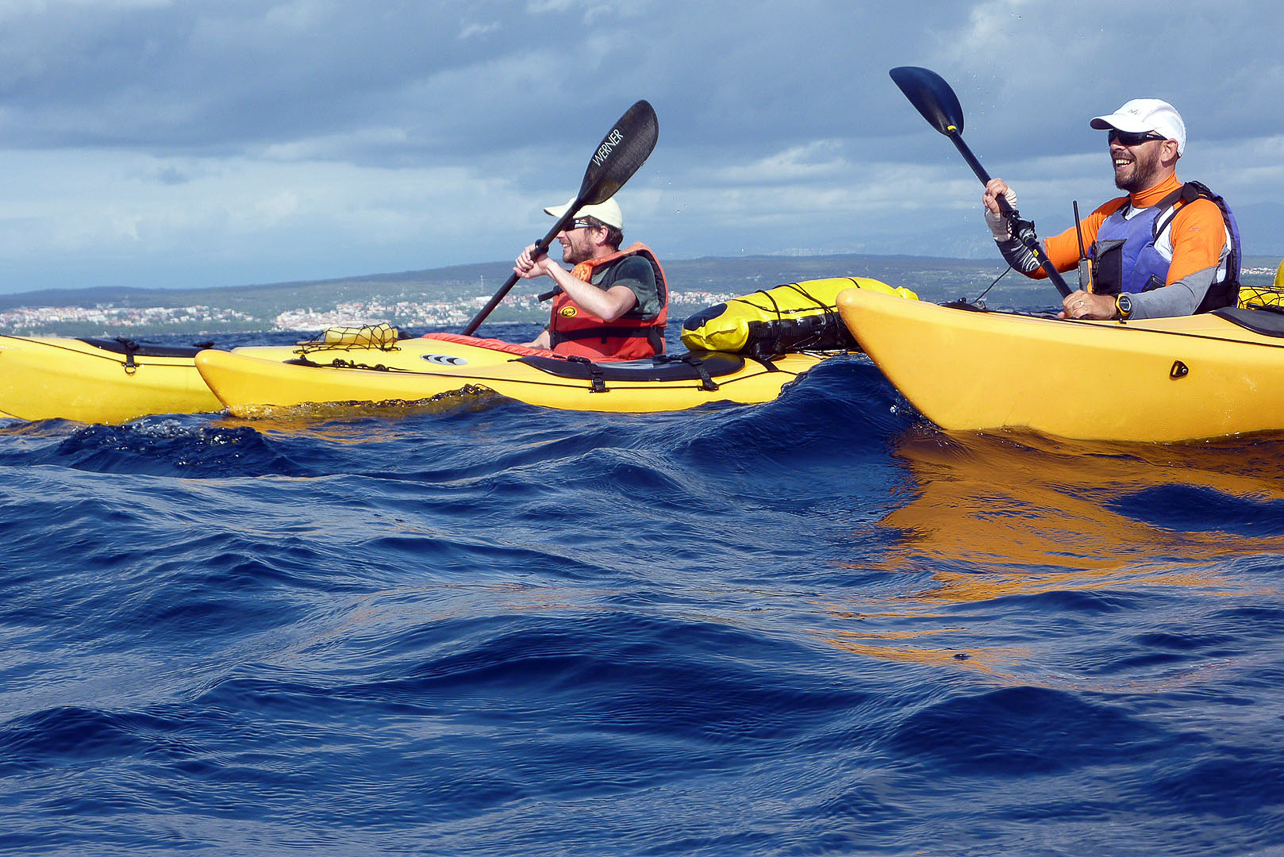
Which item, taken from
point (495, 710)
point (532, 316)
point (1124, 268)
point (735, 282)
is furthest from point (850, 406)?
point (735, 282)

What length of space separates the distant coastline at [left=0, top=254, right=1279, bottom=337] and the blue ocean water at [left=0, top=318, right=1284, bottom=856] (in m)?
43.2

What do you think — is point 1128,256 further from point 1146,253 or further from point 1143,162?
point 1143,162

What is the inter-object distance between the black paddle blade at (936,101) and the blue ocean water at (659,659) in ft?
11.0

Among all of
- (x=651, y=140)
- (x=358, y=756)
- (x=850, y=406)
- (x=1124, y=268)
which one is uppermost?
(x=651, y=140)

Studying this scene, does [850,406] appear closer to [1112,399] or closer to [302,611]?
[1112,399]

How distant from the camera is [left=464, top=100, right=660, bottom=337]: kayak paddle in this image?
785cm

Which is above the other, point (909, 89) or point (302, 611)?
point (909, 89)

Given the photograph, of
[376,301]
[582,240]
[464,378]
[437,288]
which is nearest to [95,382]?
[464,378]

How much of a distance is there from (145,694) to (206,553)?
4.27 feet

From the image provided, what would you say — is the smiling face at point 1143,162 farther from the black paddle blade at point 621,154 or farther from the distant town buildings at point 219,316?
the distant town buildings at point 219,316

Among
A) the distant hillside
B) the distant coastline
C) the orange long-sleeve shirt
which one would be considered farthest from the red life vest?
the distant hillside

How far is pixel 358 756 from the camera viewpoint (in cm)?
212

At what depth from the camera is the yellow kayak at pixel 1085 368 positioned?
Result: 16.9 feet

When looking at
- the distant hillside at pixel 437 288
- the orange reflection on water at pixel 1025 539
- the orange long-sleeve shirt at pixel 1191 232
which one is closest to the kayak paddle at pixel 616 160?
the orange reflection on water at pixel 1025 539
